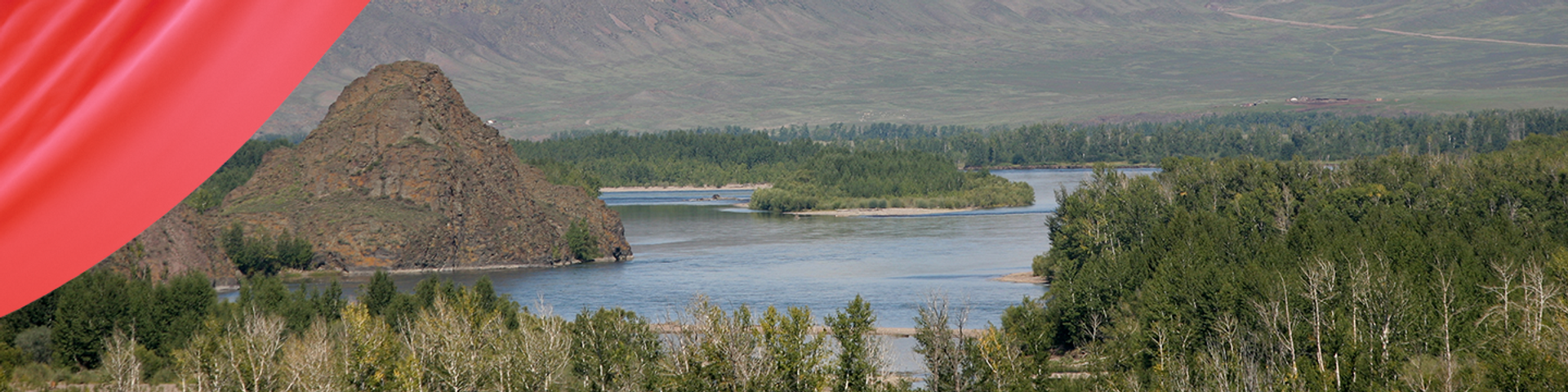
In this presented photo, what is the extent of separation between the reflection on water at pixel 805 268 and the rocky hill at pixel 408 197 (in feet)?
11.7

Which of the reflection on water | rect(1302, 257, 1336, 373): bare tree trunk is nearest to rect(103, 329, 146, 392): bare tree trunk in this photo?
the reflection on water

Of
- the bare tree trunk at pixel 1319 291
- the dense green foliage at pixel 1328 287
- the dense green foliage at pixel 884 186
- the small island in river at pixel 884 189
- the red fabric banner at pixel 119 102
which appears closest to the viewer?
the red fabric banner at pixel 119 102

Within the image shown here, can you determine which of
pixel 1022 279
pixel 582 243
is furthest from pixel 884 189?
pixel 1022 279

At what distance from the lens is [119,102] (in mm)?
2086

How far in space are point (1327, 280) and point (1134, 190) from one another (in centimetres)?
4994

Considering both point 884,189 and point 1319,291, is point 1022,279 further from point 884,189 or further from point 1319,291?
point 884,189

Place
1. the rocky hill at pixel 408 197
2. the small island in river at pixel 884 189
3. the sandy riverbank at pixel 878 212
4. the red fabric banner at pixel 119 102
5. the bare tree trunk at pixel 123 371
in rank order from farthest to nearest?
the small island in river at pixel 884 189 → the sandy riverbank at pixel 878 212 → the rocky hill at pixel 408 197 → the bare tree trunk at pixel 123 371 → the red fabric banner at pixel 119 102

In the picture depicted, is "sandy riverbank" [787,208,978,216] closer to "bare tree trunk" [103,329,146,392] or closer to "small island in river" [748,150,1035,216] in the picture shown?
"small island in river" [748,150,1035,216]

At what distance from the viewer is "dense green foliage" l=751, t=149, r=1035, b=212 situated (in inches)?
6294

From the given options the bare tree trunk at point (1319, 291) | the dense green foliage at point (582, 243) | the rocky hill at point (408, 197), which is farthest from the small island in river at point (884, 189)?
the bare tree trunk at point (1319, 291)

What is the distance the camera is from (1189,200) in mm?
94625

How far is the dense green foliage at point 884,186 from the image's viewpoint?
6294 inches

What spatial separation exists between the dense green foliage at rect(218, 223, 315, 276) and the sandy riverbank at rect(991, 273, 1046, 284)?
4900cm

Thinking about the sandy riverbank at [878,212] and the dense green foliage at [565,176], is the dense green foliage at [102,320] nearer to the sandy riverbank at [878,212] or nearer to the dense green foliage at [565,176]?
the dense green foliage at [565,176]
